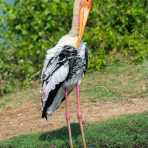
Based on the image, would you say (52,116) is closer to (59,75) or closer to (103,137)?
(103,137)

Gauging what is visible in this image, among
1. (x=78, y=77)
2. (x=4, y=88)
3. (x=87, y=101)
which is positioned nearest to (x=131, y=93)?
(x=87, y=101)

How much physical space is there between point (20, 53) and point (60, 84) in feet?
13.4

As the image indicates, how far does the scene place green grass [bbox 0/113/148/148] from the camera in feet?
22.6

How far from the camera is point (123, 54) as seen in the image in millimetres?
10781

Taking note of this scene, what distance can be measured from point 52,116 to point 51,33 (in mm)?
2648

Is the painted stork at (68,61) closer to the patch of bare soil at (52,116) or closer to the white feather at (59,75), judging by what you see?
the white feather at (59,75)

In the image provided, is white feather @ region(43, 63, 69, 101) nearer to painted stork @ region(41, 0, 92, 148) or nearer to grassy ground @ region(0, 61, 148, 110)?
painted stork @ region(41, 0, 92, 148)

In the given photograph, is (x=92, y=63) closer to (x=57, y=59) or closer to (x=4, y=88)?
(x=4, y=88)

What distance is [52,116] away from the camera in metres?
8.52

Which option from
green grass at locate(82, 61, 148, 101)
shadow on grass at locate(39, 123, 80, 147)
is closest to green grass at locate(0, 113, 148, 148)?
shadow on grass at locate(39, 123, 80, 147)

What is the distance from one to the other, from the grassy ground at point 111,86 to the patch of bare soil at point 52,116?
255 millimetres

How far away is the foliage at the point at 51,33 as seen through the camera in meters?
10.5

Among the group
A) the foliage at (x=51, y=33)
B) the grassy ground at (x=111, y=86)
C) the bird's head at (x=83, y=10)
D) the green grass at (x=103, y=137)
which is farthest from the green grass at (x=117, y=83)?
the bird's head at (x=83, y=10)

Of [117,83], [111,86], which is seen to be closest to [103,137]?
[111,86]
